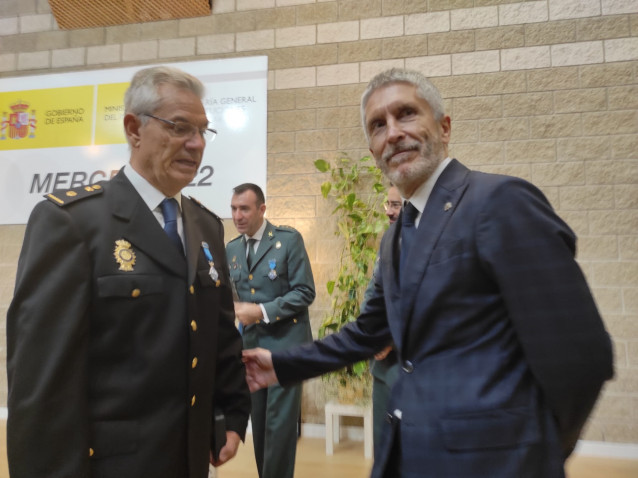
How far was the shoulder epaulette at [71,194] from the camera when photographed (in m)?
1.05

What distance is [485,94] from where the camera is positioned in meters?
4.02

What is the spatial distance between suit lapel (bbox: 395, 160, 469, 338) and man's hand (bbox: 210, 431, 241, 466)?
2.24 feet

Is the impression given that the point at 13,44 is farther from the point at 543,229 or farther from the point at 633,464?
the point at 633,464

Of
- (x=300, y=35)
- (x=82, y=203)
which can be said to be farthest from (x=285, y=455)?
(x=300, y=35)

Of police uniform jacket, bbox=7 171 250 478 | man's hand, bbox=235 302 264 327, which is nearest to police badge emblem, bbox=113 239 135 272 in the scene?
police uniform jacket, bbox=7 171 250 478

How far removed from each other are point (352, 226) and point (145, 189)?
2938 mm

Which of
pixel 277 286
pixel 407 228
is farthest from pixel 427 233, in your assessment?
pixel 277 286

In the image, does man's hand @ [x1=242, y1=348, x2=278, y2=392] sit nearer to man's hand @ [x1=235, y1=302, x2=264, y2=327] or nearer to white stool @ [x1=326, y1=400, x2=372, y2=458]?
man's hand @ [x1=235, y1=302, x2=264, y2=327]

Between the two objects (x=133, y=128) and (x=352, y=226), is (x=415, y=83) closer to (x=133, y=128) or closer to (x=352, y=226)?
(x=133, y=128)

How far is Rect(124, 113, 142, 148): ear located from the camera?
123cm

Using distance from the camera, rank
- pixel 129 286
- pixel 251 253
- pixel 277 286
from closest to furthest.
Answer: pixel 129 286
pixel 277 286
pixel 251 253

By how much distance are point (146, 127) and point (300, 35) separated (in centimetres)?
356

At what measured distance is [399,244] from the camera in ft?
4.19

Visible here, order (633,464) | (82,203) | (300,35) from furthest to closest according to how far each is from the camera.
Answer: (300,35) < (633,464) < (82,203)
